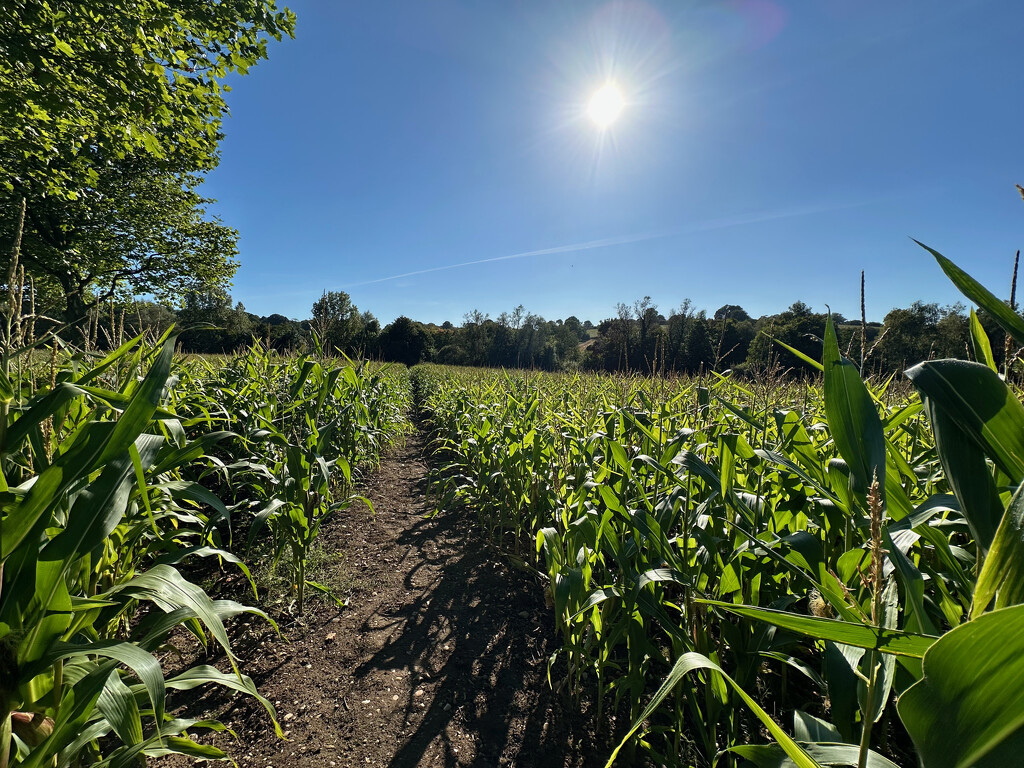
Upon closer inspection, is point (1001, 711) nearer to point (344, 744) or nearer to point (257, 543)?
point (344, 744)

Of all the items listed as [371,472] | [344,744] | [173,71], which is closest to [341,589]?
[344,744]

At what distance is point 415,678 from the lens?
79.3 inches

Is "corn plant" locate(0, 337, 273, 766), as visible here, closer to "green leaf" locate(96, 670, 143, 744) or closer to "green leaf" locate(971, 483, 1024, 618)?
"green leaf" locate(96, 670, 143, 744)

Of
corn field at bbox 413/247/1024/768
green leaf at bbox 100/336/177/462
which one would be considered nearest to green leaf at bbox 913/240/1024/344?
corn field at bbox 413/247/1024/768

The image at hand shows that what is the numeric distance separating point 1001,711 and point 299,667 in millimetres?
2537

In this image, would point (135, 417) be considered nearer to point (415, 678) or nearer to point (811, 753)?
point (811, 753)

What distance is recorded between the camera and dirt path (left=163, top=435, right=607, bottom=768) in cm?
164

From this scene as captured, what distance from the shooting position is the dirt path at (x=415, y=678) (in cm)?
164

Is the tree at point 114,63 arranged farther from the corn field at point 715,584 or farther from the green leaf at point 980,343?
the green leaf at point 980,343

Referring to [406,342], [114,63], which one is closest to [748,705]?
[114,63]

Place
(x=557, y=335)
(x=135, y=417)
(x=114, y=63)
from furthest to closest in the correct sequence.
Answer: (x=557, y=335) → (x=114, y=63) → (x=135, y=417)

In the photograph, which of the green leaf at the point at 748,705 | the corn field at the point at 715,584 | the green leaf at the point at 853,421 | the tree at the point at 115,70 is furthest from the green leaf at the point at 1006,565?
the tree at the point at 115,70

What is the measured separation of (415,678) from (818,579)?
1.84 meters

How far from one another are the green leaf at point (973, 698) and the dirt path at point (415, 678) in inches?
63.2
